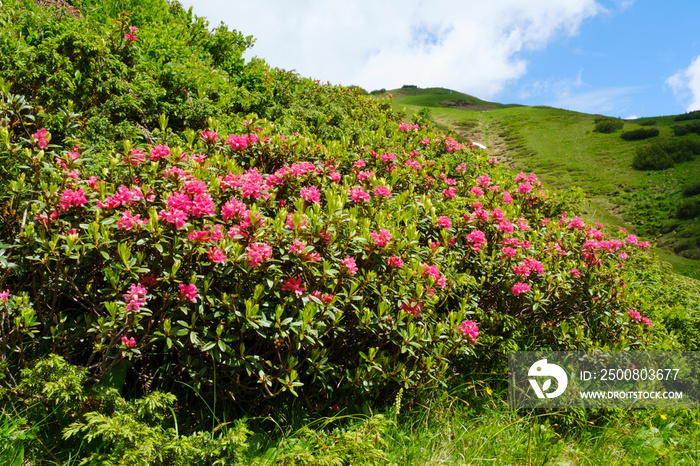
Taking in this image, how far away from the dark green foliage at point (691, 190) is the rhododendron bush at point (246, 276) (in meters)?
13.2

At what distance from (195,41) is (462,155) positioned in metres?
4.67

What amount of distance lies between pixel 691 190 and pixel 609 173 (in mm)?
3239

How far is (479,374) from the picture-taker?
358 centimetres

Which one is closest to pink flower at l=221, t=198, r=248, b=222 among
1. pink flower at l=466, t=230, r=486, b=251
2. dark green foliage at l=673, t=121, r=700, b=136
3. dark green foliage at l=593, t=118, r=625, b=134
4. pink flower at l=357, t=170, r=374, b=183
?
pink flower at l=357, t=170, r=374, b=183

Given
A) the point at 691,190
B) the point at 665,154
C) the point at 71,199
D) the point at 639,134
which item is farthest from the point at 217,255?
the point at 639,134

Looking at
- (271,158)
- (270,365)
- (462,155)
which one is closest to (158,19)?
(271,158)

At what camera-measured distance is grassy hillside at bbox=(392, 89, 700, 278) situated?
1181 centimetres

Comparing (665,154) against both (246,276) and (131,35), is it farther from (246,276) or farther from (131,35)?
(246,276)

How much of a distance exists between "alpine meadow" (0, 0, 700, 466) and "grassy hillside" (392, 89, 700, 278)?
120 inches

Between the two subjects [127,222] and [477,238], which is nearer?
[127,222]

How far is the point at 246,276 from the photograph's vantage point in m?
2.51

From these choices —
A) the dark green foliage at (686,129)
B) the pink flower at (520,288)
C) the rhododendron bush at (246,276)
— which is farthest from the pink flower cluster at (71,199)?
the dark green foliage at (686,129)

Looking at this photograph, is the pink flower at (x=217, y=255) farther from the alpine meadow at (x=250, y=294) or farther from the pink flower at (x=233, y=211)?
the pink flower at (x=233, y=211)

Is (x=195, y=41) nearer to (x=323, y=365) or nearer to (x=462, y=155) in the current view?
(x=462, y=155)
